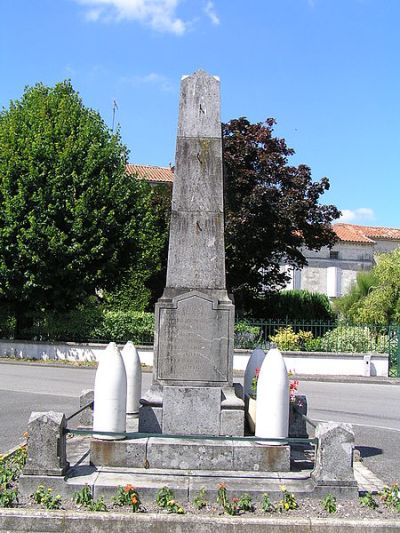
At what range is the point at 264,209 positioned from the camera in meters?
28.3

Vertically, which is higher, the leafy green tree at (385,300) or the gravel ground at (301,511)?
the leafy green tree at (385,300)

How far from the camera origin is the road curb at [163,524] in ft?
16.5

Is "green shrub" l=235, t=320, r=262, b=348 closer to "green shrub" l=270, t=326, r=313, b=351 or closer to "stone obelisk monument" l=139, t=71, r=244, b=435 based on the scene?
"green shrub" l=270, t=326, r=313, b=351

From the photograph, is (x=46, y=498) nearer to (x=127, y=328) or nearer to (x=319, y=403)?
(x=319, y=403)

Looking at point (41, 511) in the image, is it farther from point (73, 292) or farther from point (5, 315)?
point (5, 315)

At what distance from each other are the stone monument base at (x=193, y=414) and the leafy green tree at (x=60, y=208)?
16244mm

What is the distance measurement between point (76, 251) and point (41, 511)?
59.0 feet

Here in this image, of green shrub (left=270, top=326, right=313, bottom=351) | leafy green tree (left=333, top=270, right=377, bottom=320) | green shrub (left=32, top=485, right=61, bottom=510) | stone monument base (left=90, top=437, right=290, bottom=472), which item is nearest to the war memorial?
stone monument base (left=90, top=437, right=290, bottom=472)

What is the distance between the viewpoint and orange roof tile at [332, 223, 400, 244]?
5377 centimetres

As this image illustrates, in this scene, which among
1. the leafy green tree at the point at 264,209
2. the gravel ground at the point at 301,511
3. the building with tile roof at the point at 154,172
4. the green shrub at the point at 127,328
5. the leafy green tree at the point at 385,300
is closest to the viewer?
the gravel ground at the point at 301,511

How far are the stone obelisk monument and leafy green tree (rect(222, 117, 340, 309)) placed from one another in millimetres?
19883

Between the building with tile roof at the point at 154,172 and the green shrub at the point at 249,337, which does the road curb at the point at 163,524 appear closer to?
the green shrub at the point at 249,337

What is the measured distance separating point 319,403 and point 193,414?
26.3 ft

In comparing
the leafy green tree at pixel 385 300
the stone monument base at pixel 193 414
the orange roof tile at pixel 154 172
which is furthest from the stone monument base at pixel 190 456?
the orange roof tile at pixel 154 172
